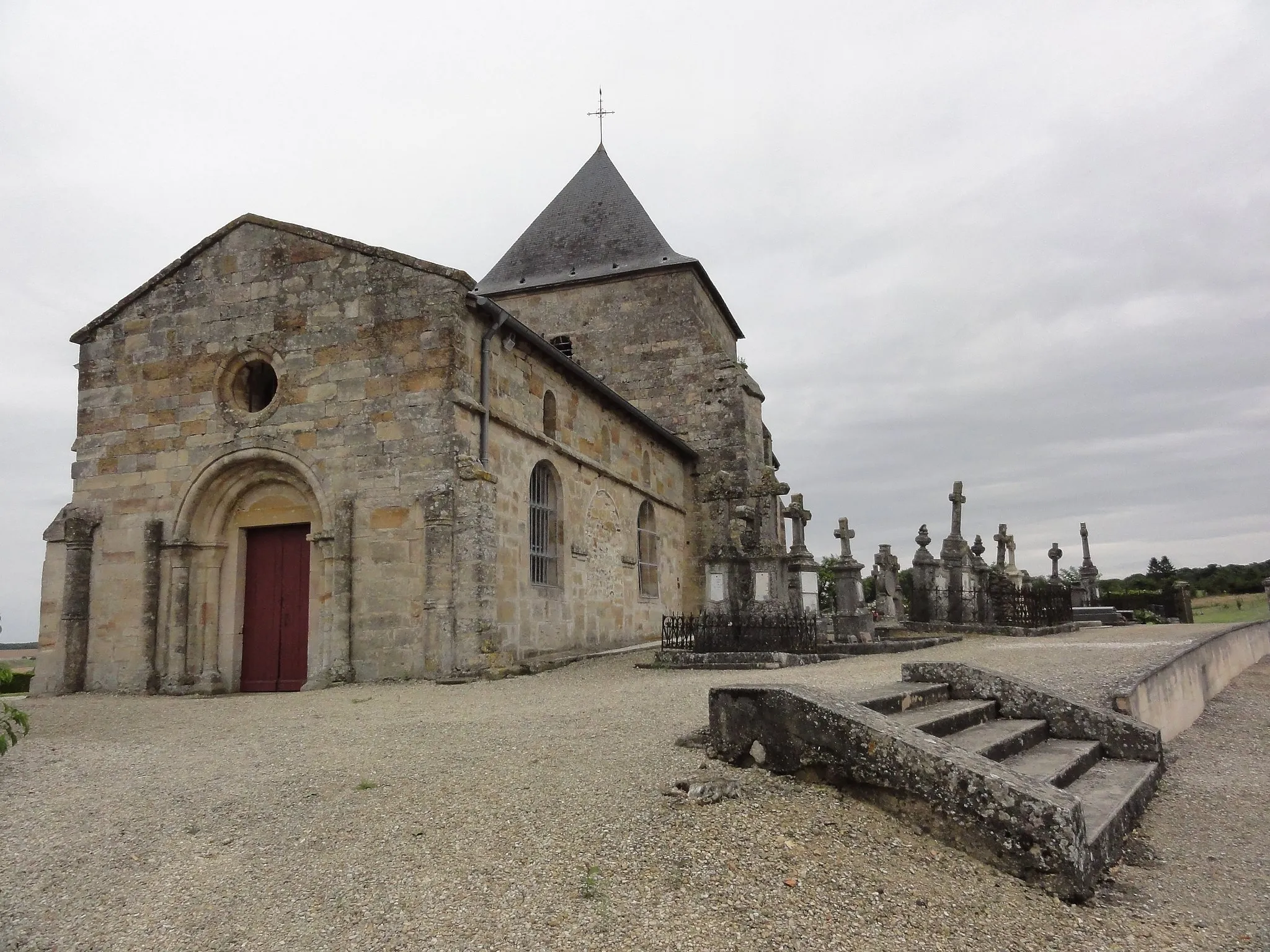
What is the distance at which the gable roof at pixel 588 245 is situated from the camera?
22141 mm

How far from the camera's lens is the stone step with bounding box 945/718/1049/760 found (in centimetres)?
489

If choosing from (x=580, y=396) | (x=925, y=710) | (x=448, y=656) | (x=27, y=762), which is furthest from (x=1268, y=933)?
(x=580, y=396)

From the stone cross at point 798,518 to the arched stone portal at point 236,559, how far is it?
7.43 metres

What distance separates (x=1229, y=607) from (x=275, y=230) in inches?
1262

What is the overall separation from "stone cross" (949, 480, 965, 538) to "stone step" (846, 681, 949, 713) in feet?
44.4

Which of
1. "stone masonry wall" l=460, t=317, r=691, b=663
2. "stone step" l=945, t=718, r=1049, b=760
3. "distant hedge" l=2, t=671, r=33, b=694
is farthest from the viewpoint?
"distant hedge" l=2, t=671, r=33, b=694

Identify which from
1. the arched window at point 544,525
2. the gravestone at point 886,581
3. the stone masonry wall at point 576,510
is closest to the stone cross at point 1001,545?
the gravestone at point 886,581

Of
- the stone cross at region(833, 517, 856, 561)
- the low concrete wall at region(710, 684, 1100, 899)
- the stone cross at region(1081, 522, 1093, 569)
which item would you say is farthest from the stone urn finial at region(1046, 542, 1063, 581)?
the low concrete wall at region(710, 684, 1100, 899)

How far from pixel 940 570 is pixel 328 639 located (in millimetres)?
13084

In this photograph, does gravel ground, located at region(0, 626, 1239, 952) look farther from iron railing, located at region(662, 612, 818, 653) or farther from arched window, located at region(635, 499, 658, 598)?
arched window, located at region(635, 499, 658, 598)

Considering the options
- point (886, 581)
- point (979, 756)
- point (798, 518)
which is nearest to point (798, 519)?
point (798, 518)

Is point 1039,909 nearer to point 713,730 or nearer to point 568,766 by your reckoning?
point 713,730

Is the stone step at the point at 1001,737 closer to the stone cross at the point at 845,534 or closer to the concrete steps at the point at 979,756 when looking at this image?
the concrete steps at the point at 979,756

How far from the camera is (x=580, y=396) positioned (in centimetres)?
1459
